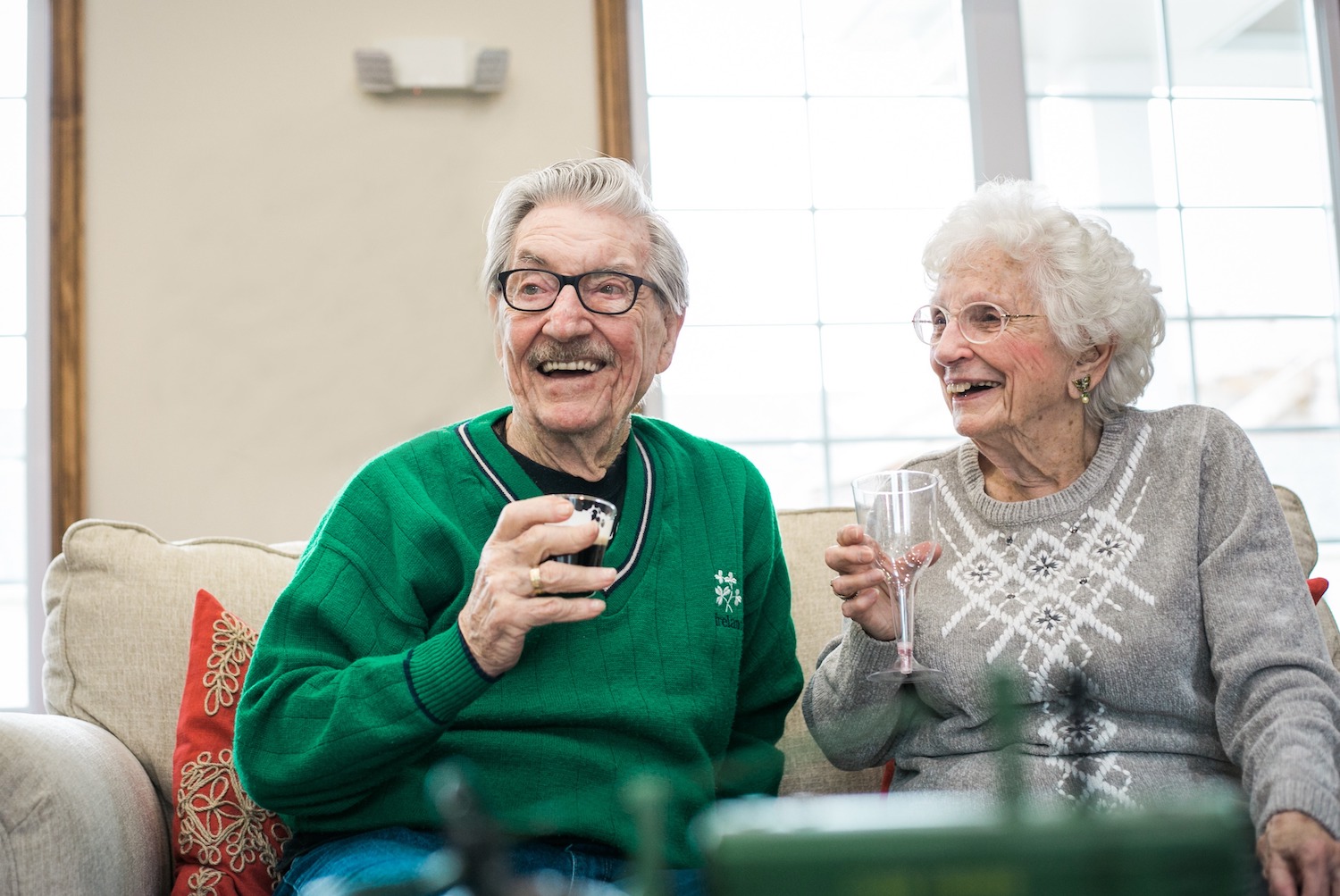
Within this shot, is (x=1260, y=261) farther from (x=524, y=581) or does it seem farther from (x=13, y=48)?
(x=13, y=48)

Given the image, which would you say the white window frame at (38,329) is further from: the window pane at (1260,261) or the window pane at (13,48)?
the window pane at (1260,261)

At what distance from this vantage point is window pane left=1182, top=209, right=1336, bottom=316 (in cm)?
366

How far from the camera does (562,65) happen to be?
332cm

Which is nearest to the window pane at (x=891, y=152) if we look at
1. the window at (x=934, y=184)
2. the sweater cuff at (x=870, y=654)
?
the window at (x=934, y=184)

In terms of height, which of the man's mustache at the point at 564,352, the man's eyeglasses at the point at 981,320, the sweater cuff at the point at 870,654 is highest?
the man's eyeglasses at the point at 981,320

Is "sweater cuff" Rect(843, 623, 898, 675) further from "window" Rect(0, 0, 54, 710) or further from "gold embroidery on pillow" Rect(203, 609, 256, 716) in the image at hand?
"window" Rect(0, 0, 54, 710)

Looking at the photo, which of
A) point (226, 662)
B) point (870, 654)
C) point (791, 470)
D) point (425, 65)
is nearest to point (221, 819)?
point (226, 662)

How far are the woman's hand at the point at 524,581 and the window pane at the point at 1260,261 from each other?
300 cm

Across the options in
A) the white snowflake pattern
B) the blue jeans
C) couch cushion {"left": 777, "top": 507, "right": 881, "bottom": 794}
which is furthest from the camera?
couch cushion {"left": 777, "top": 507, "right": 881, "bottom": 794}

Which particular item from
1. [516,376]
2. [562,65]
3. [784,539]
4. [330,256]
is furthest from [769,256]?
[516,376]

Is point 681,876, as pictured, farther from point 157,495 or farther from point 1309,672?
point 157,495

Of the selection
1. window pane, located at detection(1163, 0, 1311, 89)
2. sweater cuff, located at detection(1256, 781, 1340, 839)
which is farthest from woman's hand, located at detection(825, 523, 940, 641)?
window pane, located at detection(1163, 0, 1311, 89)

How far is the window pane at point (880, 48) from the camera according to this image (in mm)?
3596

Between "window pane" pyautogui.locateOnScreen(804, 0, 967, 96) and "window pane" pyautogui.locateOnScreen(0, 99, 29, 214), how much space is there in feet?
7.45
